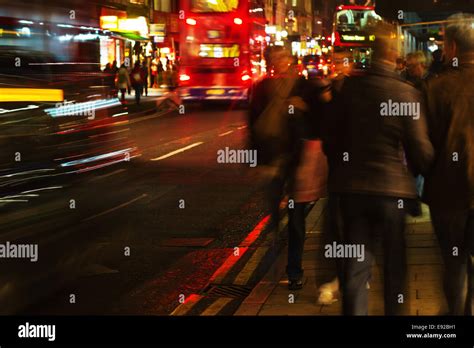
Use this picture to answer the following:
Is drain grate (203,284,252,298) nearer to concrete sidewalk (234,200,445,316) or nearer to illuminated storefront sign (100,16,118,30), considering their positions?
concrete sidewalk (234,200,445,316)

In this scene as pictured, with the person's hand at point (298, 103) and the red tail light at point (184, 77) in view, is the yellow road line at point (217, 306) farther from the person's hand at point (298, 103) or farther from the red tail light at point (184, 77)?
the red tail light at point (184, 77)

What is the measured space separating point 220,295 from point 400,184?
106 inches

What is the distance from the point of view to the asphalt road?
6.39m

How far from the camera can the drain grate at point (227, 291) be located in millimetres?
7233

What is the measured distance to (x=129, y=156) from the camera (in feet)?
56.7

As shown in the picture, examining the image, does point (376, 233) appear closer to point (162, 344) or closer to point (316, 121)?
point (162, 344)

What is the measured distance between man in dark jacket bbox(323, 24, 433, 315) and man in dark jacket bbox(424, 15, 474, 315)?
5.9 inches

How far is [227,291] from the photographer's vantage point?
7.39m

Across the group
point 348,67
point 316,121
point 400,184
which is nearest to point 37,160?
point 316,121

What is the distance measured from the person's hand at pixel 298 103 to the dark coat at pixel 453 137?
1789 mm

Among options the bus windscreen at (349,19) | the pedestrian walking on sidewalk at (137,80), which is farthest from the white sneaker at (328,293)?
the bus windscreen at (349,19)

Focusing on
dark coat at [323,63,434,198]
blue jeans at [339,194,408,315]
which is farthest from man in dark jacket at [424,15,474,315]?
blue jeans at [339,194,408,315]

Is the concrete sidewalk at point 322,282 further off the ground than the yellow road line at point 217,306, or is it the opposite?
the concrete sidewalk at point 322,282

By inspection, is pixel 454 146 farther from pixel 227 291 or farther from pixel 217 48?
pixel 217 48
